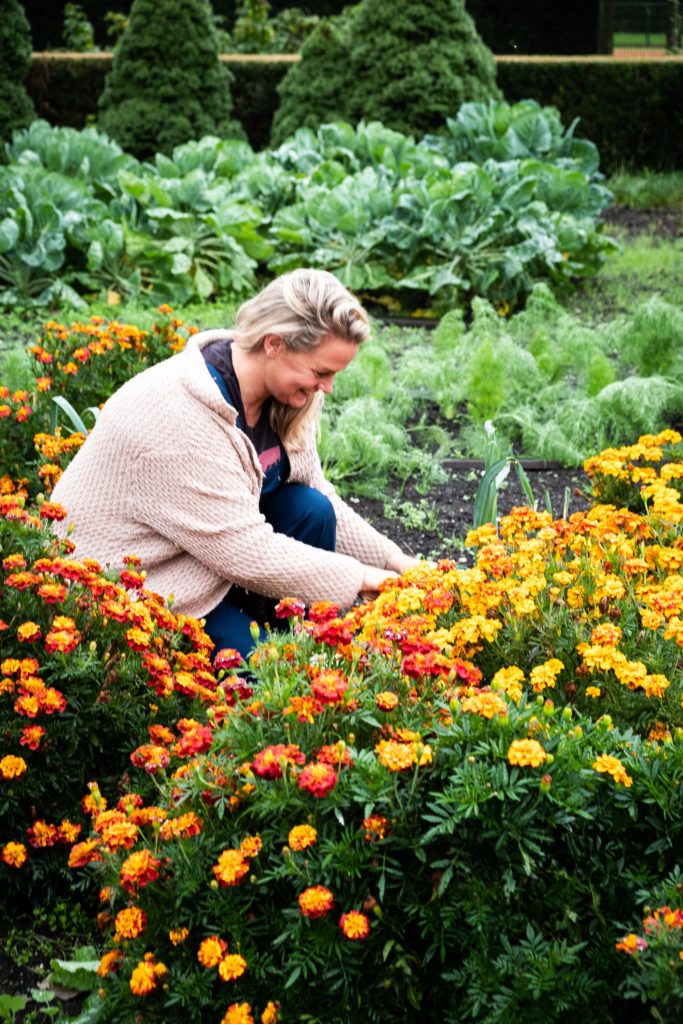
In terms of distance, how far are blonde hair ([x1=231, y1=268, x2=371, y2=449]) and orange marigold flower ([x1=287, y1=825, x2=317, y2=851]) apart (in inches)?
59.0

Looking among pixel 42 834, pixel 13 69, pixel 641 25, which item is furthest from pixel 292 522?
pixel 641 25

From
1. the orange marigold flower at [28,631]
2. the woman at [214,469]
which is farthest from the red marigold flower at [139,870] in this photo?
the woman at [214,469]

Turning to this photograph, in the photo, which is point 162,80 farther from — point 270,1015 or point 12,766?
point 270,1015

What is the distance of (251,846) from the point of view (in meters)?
1.78

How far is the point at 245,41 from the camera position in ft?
57.1

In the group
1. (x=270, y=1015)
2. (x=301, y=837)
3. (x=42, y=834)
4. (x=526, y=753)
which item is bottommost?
(x=42, y=834)

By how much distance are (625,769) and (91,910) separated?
1.27m

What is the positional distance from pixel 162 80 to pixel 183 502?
9.80 m

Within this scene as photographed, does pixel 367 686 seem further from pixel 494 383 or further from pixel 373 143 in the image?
pixel 373 143

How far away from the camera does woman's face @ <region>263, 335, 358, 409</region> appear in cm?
289

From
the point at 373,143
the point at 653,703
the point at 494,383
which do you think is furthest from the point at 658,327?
the point at 373,143

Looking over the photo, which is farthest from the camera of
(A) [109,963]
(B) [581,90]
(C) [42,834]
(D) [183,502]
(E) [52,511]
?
(B) [581,90]

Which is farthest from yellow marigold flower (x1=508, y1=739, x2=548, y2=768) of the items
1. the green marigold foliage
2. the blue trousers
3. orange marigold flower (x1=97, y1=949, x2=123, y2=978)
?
the green marigold foliage

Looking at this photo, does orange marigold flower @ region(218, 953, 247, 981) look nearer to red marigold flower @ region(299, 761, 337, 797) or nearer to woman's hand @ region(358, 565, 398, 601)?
red marigold flower @ region(299, 761, 337, 797)
